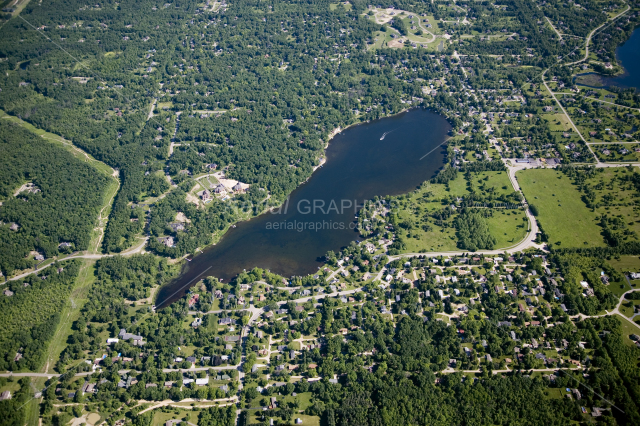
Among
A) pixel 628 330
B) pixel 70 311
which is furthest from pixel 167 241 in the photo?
pixel 628 330

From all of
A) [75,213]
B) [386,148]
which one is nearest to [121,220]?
[75,213]

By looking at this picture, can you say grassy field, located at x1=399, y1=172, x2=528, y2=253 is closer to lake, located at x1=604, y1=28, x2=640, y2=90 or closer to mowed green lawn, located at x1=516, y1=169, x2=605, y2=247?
mowed green lawn, located at x1=516, y1=169, x2=605, y2=247

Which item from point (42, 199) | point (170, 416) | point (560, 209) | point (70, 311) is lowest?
point (170, 416)

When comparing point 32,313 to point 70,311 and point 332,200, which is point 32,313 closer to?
point 70,311

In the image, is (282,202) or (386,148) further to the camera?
(386,148)

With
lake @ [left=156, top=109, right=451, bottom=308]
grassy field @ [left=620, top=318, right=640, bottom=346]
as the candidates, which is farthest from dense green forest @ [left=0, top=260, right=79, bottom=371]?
grassy field @ [left=620, top=318, right=640, bottom=346]

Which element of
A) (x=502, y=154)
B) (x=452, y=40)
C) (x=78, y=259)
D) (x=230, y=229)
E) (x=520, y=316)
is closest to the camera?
(x=520, y=316)

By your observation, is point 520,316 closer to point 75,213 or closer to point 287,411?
point 287,411
